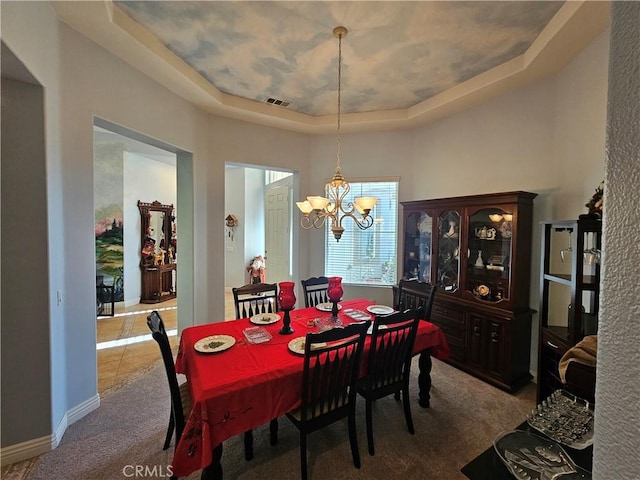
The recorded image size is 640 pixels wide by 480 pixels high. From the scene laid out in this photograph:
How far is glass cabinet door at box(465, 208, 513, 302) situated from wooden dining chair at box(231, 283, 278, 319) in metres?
2.12

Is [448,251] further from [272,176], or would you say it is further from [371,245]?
[272,176]

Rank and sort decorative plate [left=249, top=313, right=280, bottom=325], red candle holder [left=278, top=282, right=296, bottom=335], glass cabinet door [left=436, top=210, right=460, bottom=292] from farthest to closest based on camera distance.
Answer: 1. glass cabinet door [left=436, top=210, right=460, bottom=292]
2. decorative plate [left=249, top=313, right=280, bottom=325]
3. red candle holder [left=278, top=282, right=296, bottom=335]

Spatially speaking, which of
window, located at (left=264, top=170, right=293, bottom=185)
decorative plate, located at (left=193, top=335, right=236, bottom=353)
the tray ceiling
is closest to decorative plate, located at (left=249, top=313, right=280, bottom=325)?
decorative plate, located at (left=193, top=335, right=236, bottom=353)

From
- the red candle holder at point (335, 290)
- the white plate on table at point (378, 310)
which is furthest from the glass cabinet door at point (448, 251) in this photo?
the red candle holder at point (335, 290)

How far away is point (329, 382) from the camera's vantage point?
1.80 m

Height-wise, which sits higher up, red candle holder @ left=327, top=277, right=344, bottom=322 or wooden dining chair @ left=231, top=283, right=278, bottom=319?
red candle holder @ left=327, top=277, right=344, bottom=322

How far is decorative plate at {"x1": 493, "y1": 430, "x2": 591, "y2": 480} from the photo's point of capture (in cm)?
97

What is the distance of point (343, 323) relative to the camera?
8.14 feet

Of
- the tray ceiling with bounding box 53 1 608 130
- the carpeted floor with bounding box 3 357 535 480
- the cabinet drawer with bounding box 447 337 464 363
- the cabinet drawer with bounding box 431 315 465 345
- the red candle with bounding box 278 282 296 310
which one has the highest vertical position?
the tray ceiling with bounding box 53 1 608 130

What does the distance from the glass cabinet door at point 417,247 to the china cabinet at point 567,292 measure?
127cm

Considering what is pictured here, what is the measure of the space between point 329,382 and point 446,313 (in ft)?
6.84

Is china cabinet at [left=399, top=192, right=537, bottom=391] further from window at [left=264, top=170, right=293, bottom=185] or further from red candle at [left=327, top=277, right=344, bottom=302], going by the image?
Answer: window at [left=264, top=170, right=293, bottom=185]

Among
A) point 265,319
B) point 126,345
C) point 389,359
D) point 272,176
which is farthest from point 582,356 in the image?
point 272,176

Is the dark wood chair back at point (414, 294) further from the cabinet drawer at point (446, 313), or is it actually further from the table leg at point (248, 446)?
the table leg at point (248, 446)
